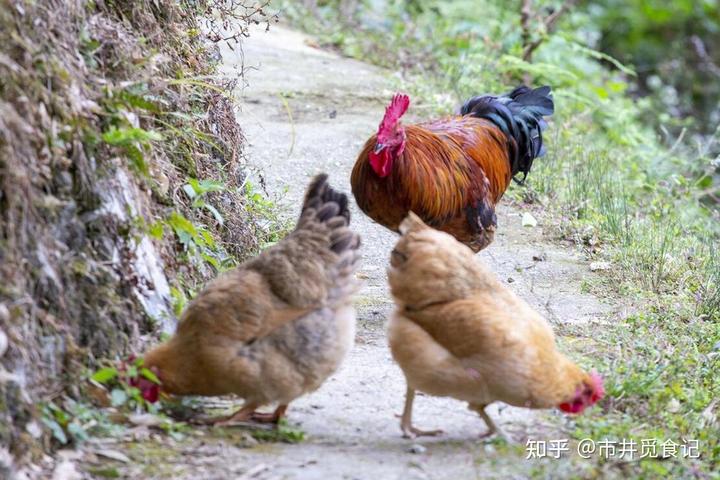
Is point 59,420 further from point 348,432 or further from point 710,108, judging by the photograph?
point 710,108

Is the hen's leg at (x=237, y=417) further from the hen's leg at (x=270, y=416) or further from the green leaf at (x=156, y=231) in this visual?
the green leaf at (x=156, y=231)

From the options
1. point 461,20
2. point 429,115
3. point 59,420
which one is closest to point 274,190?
point 429,115

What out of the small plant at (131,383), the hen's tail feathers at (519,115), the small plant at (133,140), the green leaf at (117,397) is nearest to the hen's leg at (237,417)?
the small plant at (131,383)

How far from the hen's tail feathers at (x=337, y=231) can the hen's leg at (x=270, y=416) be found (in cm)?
60

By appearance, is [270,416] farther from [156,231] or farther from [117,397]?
[156,231]

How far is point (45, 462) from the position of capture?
4.16 m

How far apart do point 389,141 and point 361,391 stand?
1.76 metres

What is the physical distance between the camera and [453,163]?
7.00 m

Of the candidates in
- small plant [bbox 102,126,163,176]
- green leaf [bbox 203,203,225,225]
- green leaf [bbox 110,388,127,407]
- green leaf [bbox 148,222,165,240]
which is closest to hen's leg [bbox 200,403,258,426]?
green leaf [bbox 110,388,127,407]

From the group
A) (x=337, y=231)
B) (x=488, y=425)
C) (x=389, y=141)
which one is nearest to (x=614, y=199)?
(x=389, y=141)

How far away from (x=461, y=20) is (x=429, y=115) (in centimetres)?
524

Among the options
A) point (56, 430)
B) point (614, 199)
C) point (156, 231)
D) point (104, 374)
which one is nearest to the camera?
point (56, 430)

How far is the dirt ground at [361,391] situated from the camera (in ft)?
14.7

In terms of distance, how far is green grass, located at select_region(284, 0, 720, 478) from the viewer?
5543 millimetres
